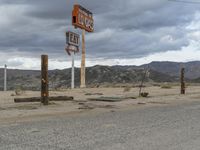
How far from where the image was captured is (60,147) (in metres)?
10.1

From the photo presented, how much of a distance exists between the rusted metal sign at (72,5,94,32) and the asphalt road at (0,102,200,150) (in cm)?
2725

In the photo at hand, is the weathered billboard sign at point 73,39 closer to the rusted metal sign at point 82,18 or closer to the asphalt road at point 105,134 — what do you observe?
the rusted metal sign at point 82,18

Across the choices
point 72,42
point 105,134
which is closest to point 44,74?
point 105,134

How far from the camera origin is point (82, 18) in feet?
147

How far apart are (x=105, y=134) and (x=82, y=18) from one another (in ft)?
110

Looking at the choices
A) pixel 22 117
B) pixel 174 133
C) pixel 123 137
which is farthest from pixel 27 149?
pixel 22 117

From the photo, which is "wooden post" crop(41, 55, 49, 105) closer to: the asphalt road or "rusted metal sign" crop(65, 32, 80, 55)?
the asphalt road

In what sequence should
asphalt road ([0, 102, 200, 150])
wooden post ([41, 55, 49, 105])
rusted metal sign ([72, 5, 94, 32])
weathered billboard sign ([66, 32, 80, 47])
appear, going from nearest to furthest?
1. asphalt road ([0, 102, 200, 150])
2. wooden post ([41, 55, 49, 105])
3. weathered billboard sign ([66, 32, 80, 47])
4. rusted metal sign ([72, 5, 94, 32])

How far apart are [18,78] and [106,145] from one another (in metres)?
85.6

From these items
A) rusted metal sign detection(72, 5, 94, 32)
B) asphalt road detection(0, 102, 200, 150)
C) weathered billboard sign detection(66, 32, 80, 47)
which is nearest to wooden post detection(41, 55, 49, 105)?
asphalt road detection(0, 102, 200, 150)

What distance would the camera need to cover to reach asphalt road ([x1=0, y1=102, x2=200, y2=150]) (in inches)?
408

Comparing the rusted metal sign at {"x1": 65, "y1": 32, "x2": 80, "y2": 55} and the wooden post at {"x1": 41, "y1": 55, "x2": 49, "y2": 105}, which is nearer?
the wooden post at {"x1": 41, "y1": 55, "x2": 49, "y2": 105}

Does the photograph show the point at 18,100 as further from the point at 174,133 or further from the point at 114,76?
the point at 114,76

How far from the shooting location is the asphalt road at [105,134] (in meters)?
10.4
